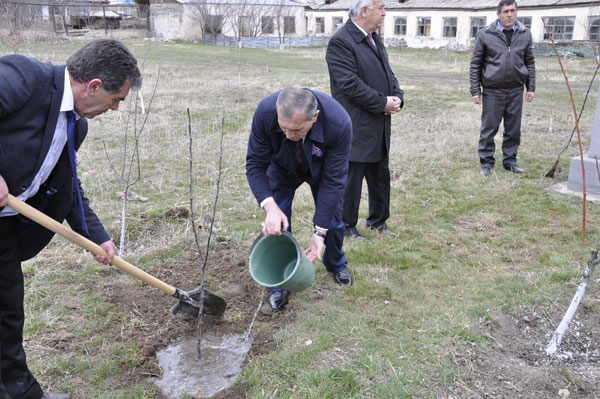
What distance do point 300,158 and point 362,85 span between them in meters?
1.28

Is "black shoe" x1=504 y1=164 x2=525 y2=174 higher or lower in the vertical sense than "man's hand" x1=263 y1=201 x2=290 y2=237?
lower

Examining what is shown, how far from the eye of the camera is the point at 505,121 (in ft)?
21.5

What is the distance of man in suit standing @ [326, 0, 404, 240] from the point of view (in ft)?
13.8

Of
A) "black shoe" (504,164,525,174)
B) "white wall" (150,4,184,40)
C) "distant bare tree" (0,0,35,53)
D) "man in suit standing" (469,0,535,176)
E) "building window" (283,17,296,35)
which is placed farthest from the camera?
"building window" (283,17,296,35)

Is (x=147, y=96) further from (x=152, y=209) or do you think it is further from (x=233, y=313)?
(x=233, y=313)

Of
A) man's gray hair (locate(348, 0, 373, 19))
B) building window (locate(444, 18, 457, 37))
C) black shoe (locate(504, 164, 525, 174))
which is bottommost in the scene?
black shoe (locate(504, 164, 525, 174))

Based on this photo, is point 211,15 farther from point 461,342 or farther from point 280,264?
point 461,342

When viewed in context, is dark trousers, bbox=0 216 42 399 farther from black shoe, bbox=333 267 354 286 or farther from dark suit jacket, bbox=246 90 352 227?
black shoe, bbox=333 267 354 286

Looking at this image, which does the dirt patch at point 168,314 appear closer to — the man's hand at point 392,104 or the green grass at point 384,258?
the green grass at point 384,258

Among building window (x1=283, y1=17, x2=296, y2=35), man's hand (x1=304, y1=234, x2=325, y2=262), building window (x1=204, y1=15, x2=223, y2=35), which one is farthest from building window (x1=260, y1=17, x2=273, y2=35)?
man's hand (x1=304, y1=234, x2=325, y2=262)

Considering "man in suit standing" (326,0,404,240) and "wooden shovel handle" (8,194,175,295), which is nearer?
"wooden shovel handle" (8,194,175,295)

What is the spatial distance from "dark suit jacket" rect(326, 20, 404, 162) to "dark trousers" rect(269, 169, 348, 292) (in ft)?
2.91

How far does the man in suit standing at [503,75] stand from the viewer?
6133 mm

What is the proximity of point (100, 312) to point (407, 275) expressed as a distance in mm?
2412
